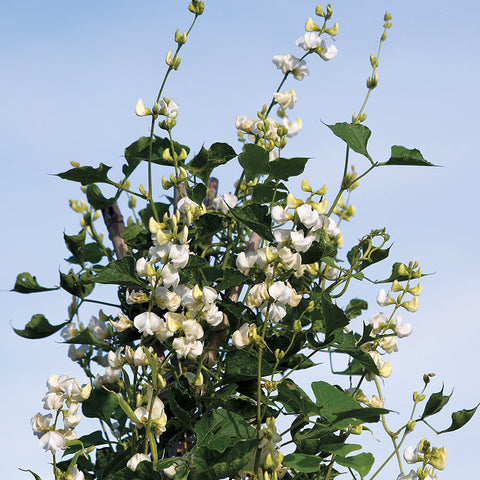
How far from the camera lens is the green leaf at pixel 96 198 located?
1.46m

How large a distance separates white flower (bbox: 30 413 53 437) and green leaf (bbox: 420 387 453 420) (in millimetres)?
628

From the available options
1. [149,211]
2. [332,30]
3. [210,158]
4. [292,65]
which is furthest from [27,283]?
[332,30]

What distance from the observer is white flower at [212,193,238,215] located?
1222mm

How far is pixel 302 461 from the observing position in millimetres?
1084

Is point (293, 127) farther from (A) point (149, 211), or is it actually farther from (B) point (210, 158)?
(A) point (149, 211)

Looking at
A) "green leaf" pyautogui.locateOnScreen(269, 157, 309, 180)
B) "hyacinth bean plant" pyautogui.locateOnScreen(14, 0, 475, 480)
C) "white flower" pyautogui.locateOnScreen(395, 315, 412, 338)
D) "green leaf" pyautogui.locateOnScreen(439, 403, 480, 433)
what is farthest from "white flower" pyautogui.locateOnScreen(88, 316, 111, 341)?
"green leaf" pyautogui.locateOnScreen(439, 403, 480, 433)

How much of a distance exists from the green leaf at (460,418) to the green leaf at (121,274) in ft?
1.87

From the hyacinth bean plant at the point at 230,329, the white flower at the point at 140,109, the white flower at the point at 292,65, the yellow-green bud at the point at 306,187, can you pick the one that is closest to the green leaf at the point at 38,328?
the hyacinth bean plant at the point at 230,329

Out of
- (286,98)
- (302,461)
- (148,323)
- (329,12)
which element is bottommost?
(302,461)

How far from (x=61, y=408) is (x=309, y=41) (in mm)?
799

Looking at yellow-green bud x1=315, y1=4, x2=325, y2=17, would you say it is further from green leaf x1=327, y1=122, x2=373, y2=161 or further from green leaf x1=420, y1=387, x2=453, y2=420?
green leaf x1=420, y1=387, x2=453, y2=420

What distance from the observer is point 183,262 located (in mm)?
1080

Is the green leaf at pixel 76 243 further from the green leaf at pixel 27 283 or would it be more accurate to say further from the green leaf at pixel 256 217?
the green leaf at pixel 256 217

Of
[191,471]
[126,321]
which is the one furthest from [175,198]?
[191,471]
